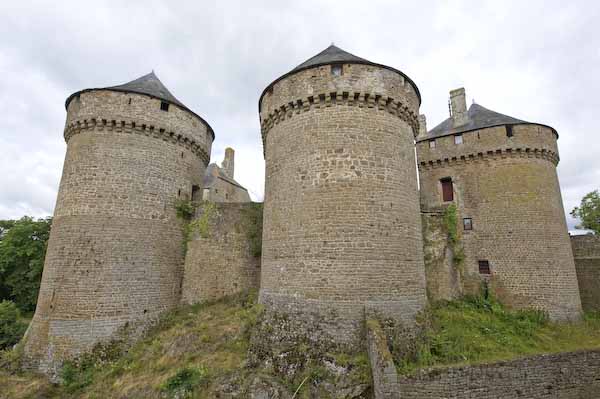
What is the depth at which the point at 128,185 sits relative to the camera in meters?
11.3

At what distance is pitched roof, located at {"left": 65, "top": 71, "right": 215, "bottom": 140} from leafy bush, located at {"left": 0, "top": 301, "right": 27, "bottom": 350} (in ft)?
36.1

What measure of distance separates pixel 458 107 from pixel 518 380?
12279 mm

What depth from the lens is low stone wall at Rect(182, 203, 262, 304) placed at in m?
12.3

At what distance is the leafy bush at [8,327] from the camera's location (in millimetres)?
15125

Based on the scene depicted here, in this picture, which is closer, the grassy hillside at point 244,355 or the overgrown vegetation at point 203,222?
the grassy hillside at point 244,355

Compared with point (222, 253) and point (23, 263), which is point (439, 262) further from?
point (23, 263)

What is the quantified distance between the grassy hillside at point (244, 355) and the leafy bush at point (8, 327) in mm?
6961

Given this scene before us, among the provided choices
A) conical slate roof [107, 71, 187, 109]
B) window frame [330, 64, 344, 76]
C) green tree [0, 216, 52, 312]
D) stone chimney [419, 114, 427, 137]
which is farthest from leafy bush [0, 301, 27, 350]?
stone chimney [419, 114, 427, 137]

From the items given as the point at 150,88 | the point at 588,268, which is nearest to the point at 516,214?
the point at 588,268

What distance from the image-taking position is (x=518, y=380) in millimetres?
7031

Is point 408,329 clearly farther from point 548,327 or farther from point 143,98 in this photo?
point 143,98

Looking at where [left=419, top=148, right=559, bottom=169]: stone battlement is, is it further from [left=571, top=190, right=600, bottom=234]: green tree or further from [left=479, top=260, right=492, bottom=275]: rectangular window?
[left=571, top=190, right=600, bottom=234]: green tree

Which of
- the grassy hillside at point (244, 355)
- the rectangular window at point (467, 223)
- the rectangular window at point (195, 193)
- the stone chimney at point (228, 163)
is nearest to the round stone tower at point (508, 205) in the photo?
the rectangular window at point (467, 223)

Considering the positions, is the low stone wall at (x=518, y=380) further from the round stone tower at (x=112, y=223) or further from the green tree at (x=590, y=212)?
the green tree at (x=590, y=212)
